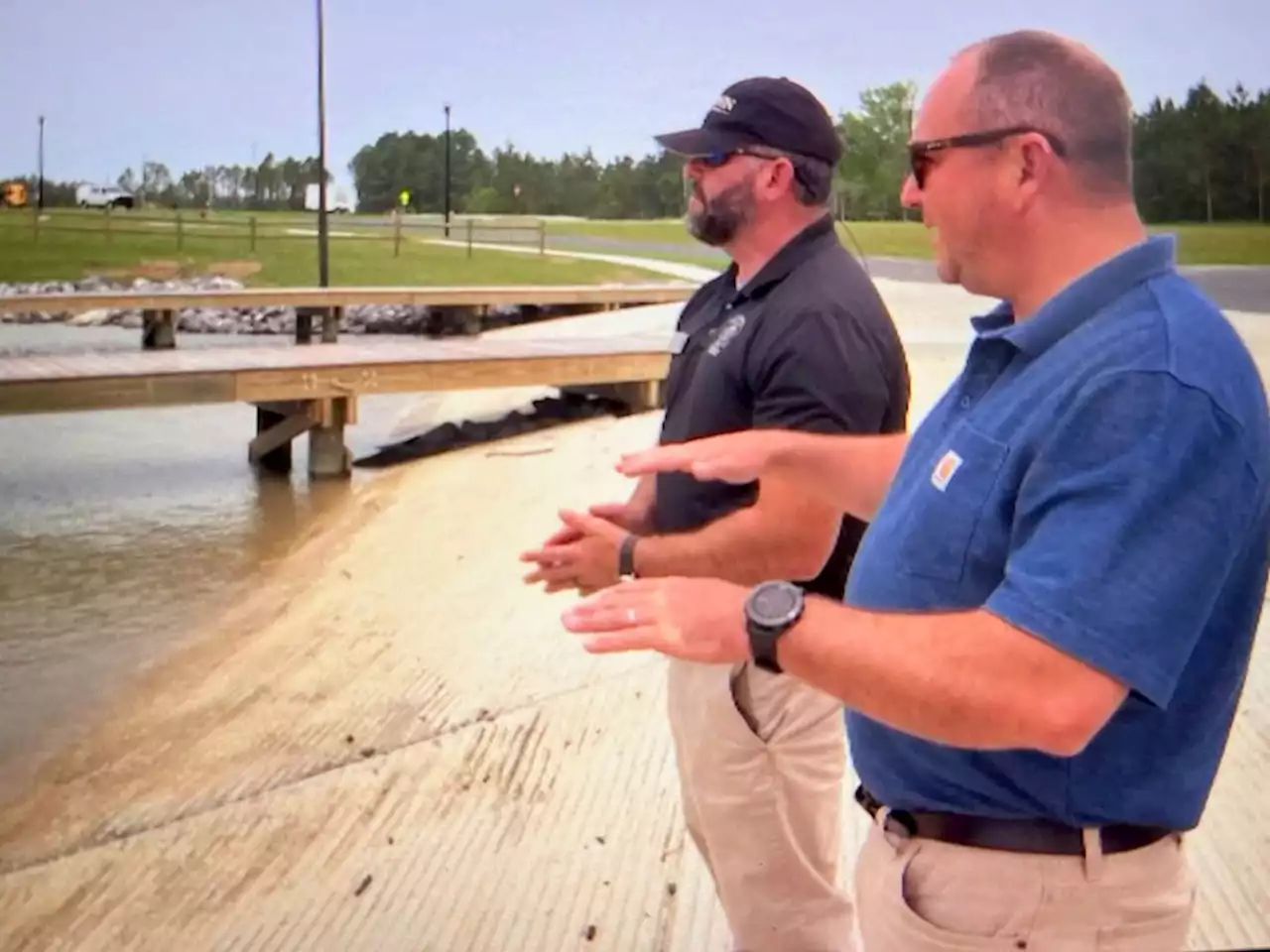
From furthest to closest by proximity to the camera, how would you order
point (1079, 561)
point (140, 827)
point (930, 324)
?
point (930, 324)
point (140, 827)
point (1079, 561)

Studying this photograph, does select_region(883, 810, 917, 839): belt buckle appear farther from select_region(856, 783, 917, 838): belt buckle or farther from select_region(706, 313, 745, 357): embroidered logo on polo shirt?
select_region(706, 313, 745, 357): embroidered logo on polo shirt

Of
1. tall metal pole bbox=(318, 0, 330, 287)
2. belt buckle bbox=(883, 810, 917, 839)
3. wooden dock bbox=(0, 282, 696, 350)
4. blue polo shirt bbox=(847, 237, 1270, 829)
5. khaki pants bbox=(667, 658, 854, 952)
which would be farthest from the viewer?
wooden dock bbox=(0, 282, 696, 350)

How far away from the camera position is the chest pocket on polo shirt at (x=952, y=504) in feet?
2.97

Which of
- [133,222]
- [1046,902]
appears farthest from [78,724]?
[1046,902]

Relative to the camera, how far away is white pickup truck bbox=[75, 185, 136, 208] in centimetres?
316

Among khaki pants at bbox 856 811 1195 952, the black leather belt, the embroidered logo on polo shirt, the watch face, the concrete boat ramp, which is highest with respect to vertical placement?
the embroidered logo on polo shirt

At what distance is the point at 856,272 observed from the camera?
1.58 meters

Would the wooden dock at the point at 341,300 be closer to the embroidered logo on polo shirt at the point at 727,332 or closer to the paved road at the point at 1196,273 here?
the paved road at the point at 1196,273

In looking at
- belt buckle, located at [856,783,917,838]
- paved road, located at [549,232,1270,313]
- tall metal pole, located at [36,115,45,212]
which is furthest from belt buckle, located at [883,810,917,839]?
tall metal pole, located at [36,115,45,212]

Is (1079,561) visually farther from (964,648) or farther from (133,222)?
(133,222)

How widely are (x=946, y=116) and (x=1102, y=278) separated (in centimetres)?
16

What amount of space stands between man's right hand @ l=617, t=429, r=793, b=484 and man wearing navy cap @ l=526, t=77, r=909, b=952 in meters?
0.11

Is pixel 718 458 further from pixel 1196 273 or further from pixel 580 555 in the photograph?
pixel 1196 273

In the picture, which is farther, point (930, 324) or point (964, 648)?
point (930, 324)
